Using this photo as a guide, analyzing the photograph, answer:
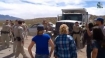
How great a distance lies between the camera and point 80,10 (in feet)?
82.8

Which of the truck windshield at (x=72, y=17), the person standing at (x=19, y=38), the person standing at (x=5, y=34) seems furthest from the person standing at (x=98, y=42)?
the truck windshield at (x=72, y=17)

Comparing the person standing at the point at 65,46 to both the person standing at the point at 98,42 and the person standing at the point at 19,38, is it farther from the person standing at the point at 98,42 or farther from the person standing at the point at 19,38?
the person standing at the point at 19,38

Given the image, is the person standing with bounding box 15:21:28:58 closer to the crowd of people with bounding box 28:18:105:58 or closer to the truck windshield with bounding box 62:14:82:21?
the crowd of people with bounding box 28:18:105:58

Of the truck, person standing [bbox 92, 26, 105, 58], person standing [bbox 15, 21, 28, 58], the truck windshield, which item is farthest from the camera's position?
the truck windshield

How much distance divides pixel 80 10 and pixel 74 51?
18.4 m

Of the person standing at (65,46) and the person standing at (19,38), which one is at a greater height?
the person standing at (65,46)

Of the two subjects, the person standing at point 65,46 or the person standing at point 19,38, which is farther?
the person standing at point 19,38

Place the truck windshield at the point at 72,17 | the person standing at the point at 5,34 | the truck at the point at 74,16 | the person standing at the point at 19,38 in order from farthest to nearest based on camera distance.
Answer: the truck windshield at the point at 72,17
the truck at the point at 74,16
the person standing at the point at 5,34
the person standing at the point at 19,38

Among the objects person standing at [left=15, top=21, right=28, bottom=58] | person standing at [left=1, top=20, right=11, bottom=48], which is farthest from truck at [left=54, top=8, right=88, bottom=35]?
person standing at [left=15, top=21, right=28, bottom=58]

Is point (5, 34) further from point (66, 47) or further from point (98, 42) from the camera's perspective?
point (98, 42)

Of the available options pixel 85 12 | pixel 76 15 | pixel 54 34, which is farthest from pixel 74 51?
pixel 85 12

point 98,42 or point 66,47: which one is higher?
point 98,42

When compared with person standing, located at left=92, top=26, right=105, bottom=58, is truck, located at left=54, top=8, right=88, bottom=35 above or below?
below

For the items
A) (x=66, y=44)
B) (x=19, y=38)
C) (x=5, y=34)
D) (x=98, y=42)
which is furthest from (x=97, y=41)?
(x=5, y=34)
